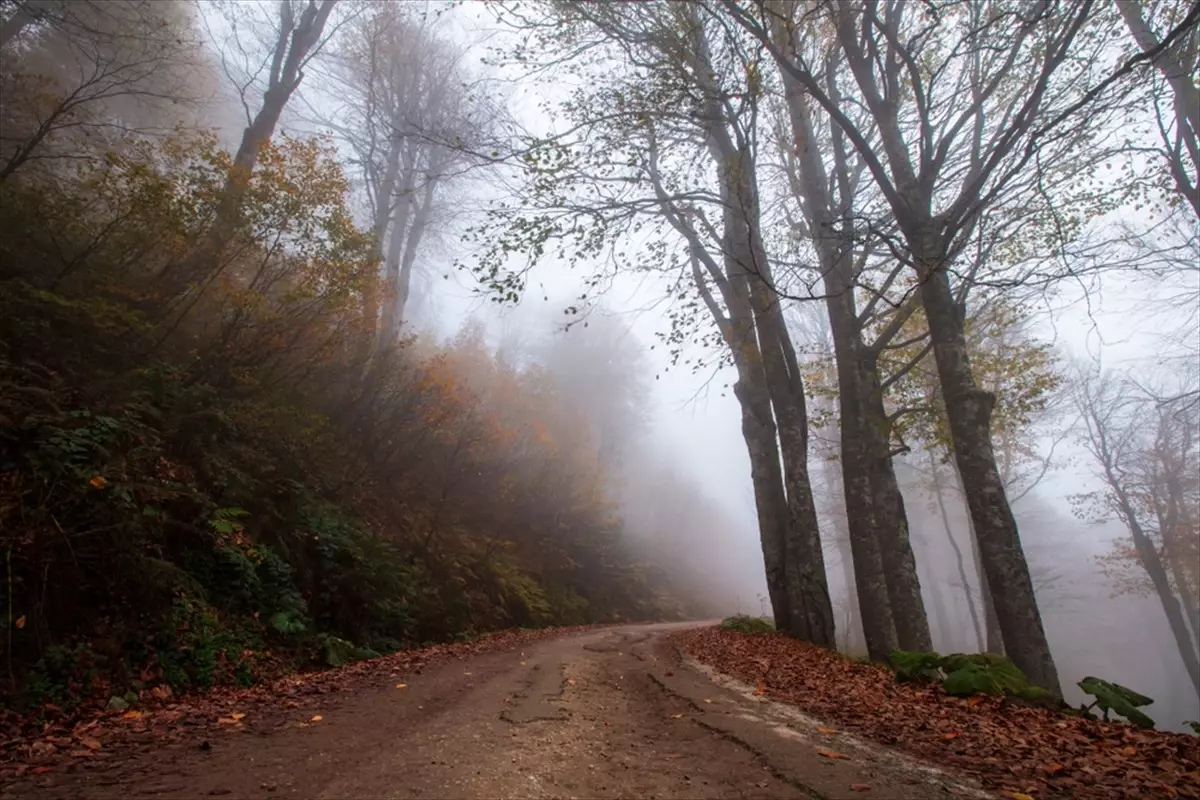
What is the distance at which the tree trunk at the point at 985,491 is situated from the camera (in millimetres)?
5770

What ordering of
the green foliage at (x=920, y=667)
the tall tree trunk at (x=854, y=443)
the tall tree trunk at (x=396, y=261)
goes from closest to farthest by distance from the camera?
the green foliage at (x=920, y=667)
the tall tree trunk at (x=854, y=443)
the tall tree trunk at (x=396, y=261)

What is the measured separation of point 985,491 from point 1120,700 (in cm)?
266

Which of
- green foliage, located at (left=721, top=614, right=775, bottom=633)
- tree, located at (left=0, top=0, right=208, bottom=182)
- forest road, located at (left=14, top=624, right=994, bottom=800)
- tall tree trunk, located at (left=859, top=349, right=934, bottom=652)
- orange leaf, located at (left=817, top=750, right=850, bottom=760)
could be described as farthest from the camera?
green foliage, located at (left=721, top=614, right=775, bottom=633)

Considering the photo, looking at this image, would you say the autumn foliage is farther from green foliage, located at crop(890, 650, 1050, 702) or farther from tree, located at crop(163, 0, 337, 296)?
green foliage, located at crop(890, 650, 1050, 702)

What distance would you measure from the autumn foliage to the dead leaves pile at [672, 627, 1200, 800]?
5.43m

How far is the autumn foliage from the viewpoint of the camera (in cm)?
468

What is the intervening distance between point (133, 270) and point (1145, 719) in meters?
12.1

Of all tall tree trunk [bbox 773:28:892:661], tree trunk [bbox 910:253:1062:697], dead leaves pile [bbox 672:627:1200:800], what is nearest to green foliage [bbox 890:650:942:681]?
dead leaves pile [bbox 672:627:1200:800]

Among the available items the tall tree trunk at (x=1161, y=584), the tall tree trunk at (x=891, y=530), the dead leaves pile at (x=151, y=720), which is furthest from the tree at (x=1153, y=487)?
the dead leaves pile at (x=151, y=720)

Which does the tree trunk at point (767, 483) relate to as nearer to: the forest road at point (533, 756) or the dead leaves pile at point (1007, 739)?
the dead leaves pile at point (1007, 739)

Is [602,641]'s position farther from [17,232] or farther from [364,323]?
[17,232]

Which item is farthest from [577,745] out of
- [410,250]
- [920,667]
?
[410,250]

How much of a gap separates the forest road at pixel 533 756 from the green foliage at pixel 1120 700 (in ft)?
6.53

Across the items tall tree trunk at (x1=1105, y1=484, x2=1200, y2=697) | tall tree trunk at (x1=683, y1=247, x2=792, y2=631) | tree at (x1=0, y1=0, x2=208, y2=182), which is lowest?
tall tree trunk at (x1=1105, y1=484, x2=1200, y2=697)
